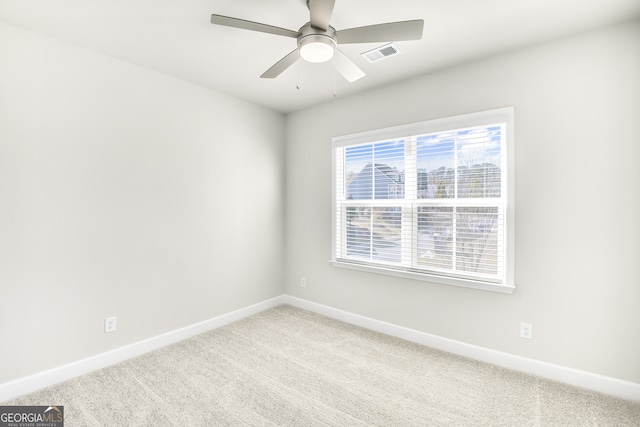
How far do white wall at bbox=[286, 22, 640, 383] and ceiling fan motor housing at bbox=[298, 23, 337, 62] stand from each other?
153 centimetres

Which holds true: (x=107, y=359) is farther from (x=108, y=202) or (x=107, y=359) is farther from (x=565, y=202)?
(x=565, y=202)

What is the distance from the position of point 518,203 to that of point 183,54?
3069 millimetres

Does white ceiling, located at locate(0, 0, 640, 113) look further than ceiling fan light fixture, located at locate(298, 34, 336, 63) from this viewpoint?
Yes

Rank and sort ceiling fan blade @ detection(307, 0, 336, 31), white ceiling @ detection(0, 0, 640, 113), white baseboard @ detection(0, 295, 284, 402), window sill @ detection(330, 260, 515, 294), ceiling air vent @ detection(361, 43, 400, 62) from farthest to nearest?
window sill @ detection(330, 260, 515, 294)
ceiling air vent @ detection(361, 43, 400, 62)
white baseboard @ detection(0, 295, 284, 402)
white ceiling @ detection(0, 0, 640, 113)
ceiling fan blade @ detection(307, 0, 336, 31)

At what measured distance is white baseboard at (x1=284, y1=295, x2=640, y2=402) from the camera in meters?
2.19

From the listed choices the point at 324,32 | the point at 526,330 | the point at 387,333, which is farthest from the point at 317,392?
the point at 324,32

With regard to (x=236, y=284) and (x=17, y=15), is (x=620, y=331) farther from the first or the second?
(x=17, y=15)

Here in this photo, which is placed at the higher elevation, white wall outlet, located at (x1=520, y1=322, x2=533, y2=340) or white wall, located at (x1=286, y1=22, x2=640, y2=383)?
white wall, located at (x1=286, y1=22, x2=640, y2=383)

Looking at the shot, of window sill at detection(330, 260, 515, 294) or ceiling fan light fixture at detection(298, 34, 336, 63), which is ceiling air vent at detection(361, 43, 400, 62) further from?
window sill at detection(330, 260, 515, 294)

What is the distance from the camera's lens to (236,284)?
367 centimetres

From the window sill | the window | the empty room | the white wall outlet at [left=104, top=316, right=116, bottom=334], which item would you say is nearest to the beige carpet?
the empty room

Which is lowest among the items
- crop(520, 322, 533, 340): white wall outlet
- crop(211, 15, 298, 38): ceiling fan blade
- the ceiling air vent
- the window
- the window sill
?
crop(520, 322, 533, 340): white wall outlet

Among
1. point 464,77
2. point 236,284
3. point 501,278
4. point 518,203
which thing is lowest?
point 236,284

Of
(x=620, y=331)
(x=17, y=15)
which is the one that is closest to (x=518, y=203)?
(x=620, y=331)
